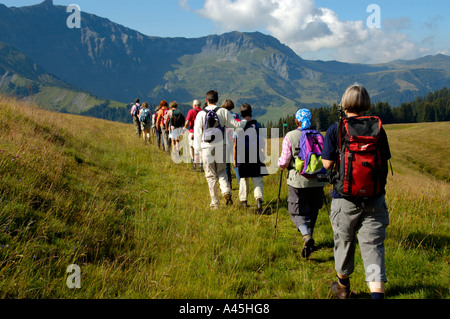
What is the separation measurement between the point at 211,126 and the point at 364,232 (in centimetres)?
459

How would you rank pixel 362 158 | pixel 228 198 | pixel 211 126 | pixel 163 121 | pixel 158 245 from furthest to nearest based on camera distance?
pixel 163 121 → pixel 228 198 → pixel 211 126 → pixel 158 245 → pixel 362 158

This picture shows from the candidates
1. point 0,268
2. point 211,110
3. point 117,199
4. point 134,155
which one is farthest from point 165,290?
point 134,155

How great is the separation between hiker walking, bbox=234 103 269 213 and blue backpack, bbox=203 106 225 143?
28.5 inches

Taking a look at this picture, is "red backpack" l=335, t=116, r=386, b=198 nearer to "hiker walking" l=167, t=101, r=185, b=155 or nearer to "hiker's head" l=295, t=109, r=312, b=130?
"hiker's head" l=295, t=109, r=312, b=130

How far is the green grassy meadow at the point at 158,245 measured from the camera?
3492 mm

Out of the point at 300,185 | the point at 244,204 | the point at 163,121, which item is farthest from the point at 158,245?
the point at 163,121

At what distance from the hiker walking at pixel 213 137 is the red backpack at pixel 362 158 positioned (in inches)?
164

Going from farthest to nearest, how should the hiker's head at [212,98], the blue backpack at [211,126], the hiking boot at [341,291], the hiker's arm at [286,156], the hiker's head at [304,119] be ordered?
the hiker's head at [212,98], the blue backpack at [211,126], the hiker's arm at [286,156], the hiker's head at [304,119], the hiking boot at [341,291]

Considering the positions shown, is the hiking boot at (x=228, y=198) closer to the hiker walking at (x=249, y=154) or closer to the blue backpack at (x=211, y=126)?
the hiker walking at (x=249, y=154)

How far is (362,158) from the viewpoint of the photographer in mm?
3330

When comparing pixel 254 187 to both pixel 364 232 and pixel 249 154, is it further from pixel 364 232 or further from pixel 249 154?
pixel 364 232

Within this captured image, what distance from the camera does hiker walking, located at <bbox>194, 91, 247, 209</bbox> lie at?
23.6ft

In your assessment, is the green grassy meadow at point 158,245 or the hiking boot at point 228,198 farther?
the hiking boot at point 228,198

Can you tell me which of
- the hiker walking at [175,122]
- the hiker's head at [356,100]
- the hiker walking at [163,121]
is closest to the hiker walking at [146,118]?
the hiker walking at [163,121]
